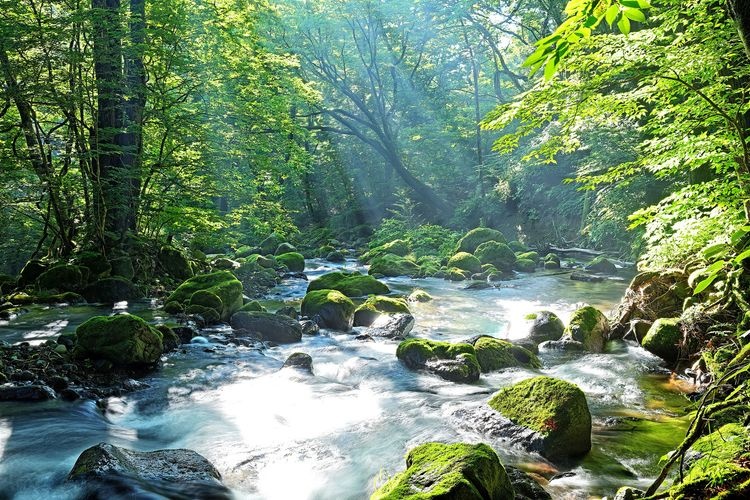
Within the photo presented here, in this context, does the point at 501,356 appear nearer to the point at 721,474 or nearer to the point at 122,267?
the point at 721,474

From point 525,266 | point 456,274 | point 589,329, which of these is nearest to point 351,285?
point 456,274

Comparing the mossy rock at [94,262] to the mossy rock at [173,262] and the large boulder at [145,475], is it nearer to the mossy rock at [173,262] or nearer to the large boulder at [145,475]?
the mossy rock at [173,262]

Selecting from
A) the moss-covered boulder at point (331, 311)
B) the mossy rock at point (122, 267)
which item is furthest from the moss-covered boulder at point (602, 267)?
the mossy rock at point (122, 267)

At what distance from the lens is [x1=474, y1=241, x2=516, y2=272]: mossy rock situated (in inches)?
733

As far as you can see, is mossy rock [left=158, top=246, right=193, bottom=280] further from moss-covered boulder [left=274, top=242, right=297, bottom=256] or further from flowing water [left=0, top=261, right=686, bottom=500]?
moss-covered boulder [left=274, top=242, right=297, bottom=256]

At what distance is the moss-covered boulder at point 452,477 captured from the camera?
2.99m

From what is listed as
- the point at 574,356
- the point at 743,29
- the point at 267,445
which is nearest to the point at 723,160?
the point at 743,29

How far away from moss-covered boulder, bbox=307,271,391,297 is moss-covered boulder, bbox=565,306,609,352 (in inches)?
247

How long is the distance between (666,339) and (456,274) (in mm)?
10700

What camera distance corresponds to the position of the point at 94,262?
1258 centimetres

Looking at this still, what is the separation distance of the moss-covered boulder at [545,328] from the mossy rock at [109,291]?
363 inches

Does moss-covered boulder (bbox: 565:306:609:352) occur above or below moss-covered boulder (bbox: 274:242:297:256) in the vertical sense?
below

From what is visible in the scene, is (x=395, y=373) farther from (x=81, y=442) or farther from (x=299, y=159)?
(x=299, y=159)

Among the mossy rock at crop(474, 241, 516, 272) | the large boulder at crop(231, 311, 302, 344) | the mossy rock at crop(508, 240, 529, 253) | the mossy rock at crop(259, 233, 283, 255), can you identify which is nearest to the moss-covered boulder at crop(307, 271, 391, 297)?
the large boulder at crop(231, 311, 302, 344)
